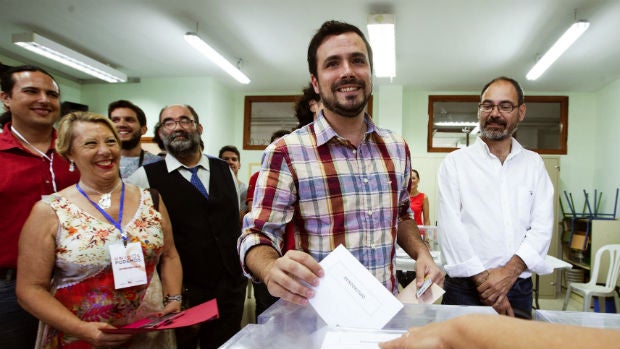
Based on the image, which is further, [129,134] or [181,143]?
[129,134]

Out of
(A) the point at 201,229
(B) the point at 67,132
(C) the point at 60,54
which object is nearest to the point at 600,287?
(A) the point at 201,229

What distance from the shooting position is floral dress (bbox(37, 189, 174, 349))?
1361 millimetres

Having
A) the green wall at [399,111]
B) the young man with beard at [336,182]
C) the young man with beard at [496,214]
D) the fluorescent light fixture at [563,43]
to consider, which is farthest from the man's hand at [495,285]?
the green wall at [399,111]

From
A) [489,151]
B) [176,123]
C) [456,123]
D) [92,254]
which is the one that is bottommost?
[92,254]

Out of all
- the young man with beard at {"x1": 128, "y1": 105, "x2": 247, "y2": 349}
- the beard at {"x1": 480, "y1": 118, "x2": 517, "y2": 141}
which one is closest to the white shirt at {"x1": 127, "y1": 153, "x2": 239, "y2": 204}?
the young man with beard at {"x1": 128, "y1": 105, "x2": 247, "y2": 349}

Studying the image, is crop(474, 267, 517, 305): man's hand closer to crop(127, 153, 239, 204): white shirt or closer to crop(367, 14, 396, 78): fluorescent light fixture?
crop(127, 153, 239, 204): white shirt

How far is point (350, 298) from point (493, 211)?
1.21 meters

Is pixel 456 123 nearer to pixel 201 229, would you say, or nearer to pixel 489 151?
pixel 489 151

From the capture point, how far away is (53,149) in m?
1.76

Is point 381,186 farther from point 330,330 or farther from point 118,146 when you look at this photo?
point 118,146

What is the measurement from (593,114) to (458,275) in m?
6.33

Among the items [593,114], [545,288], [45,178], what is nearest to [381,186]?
[45,178]

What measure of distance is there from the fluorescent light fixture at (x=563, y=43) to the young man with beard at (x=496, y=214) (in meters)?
2.44

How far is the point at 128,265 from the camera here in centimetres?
142
